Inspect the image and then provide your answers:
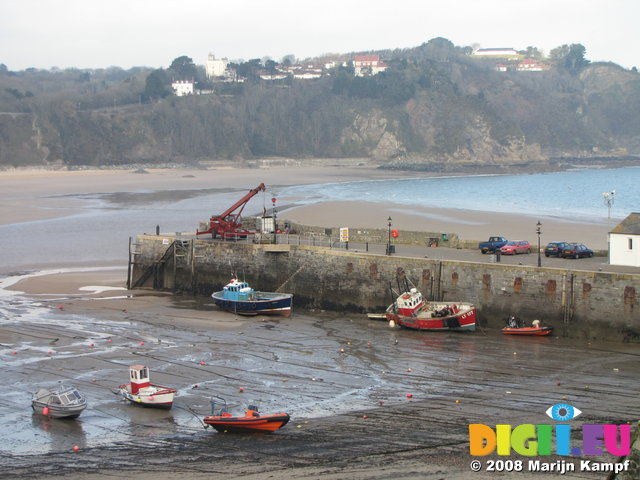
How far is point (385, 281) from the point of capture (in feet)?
119

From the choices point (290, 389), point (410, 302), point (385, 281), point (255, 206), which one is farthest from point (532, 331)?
point (255, 206)

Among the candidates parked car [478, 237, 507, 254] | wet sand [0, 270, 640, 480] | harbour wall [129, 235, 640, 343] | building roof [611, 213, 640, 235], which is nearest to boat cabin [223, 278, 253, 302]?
wet sand [0, 270, 640, 480]

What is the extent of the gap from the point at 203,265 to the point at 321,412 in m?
20.1

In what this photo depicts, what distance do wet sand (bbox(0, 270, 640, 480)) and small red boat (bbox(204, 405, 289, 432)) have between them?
10.9 inches

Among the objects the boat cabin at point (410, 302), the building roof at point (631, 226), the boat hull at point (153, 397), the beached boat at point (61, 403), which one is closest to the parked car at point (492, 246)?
the building roof at point (631, 226)

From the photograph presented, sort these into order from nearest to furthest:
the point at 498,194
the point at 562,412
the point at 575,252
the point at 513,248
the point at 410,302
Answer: the point at 562,412 < the point at 410,302 < the point at 575,252 < the point at 513,248 < the point at 498,194

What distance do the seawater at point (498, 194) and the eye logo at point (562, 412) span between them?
52.5 meters

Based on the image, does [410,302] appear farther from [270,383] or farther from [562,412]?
[562,412]

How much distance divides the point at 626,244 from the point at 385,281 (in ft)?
31.5

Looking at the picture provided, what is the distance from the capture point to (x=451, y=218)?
6950 cm

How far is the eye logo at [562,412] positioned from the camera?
71.8 ft

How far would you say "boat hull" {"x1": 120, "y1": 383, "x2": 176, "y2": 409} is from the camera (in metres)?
23.6

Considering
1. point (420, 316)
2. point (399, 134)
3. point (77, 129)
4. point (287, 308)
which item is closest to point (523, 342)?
point (420, 316)

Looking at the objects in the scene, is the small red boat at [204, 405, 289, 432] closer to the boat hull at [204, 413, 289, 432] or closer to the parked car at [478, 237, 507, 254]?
the boat hull at [204, 413, 289, 432]
